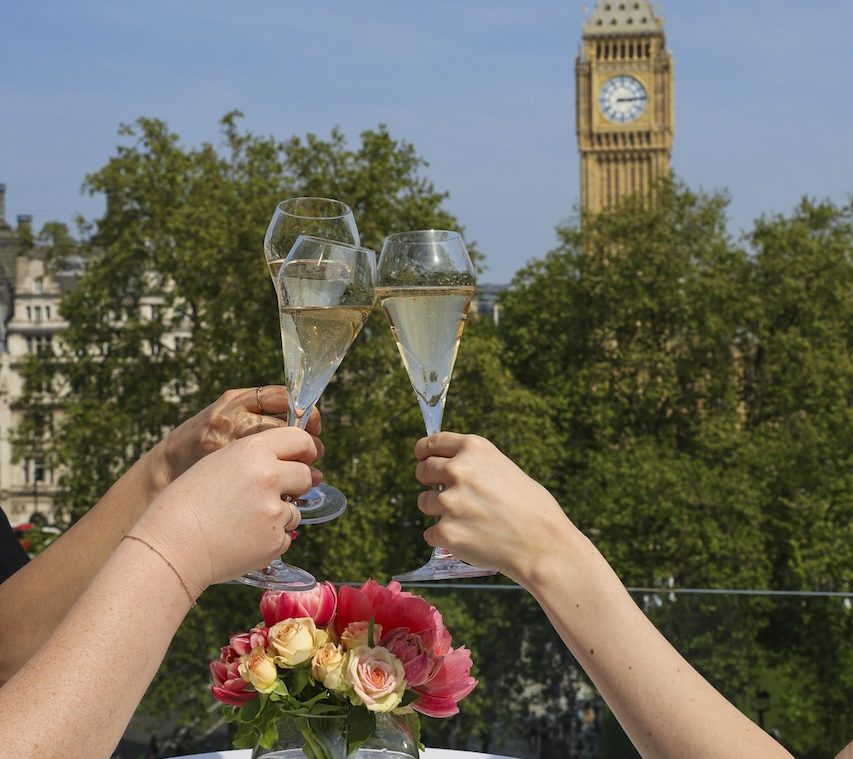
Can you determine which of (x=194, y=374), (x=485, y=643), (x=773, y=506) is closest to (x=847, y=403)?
(x=773, y=506)

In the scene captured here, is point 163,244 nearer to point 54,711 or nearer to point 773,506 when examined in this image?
point 773,506

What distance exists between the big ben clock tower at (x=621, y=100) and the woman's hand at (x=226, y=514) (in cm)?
5343

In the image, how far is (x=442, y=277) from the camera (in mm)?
1570

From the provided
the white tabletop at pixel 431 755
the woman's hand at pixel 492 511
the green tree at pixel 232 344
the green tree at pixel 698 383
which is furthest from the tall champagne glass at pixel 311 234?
the green tree at pixel 698 383

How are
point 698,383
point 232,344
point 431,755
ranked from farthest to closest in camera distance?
1. point 698,383
2. point 232,344
3. point 431,755

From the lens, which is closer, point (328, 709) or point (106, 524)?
point (328, 709)

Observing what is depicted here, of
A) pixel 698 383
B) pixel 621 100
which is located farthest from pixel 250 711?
pixel 621 100

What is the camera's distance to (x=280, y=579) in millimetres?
1548

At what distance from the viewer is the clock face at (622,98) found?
54250 mm

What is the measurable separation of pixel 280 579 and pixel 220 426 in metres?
0.25

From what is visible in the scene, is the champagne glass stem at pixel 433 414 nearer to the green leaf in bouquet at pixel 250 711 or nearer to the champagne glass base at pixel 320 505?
the champagne glass base at pixel 320 505

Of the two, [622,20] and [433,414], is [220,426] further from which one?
[622,20]

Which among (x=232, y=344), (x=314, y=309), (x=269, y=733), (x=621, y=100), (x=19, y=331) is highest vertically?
(x=621, y=100)

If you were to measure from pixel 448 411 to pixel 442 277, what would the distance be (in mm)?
17192
